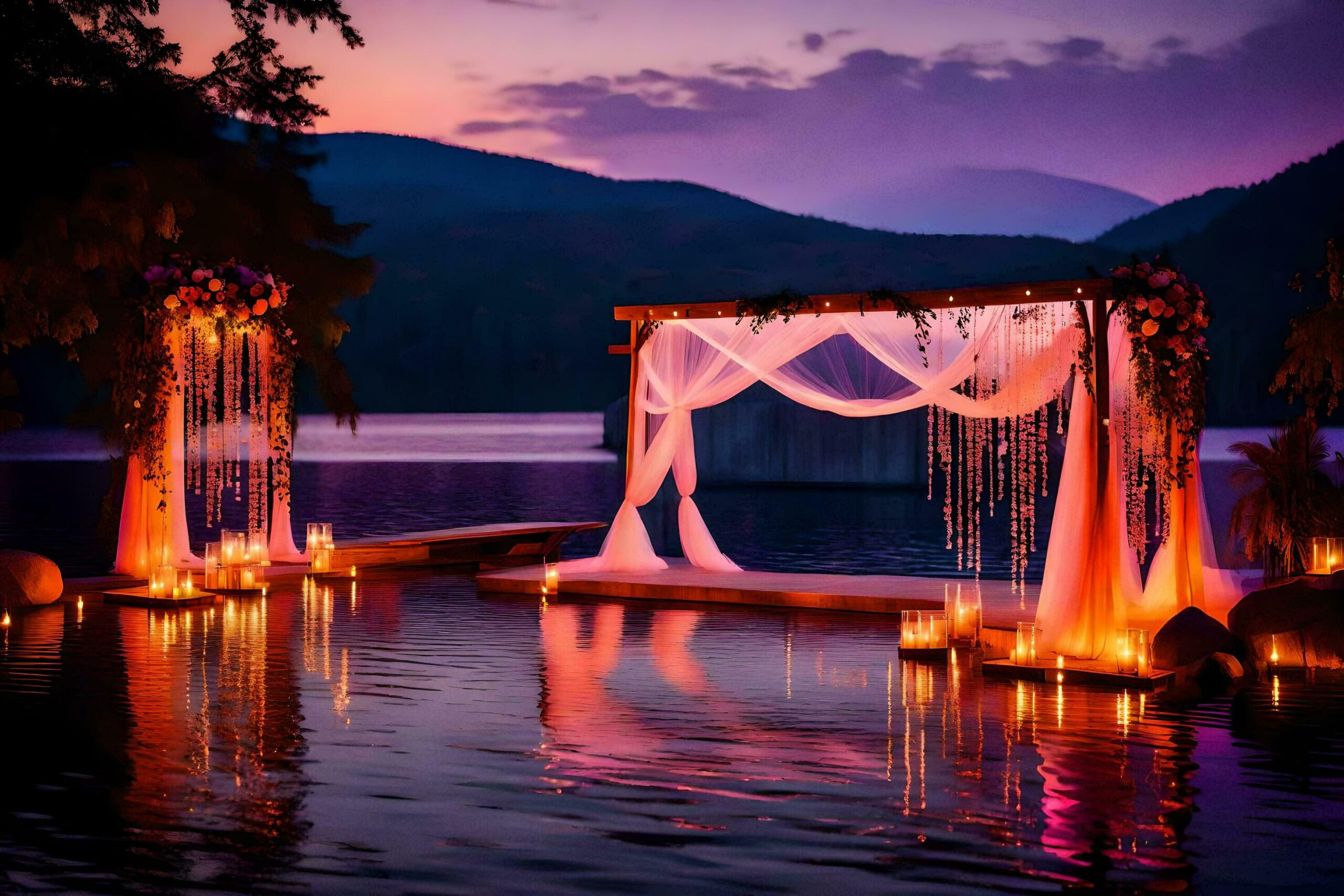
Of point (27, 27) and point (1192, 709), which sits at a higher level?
point (27, 27)

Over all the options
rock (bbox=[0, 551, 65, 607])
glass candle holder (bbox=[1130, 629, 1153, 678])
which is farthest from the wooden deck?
glass candle holder (bbox=[1130, 629, 1153, 678])

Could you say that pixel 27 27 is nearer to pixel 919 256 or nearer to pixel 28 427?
pixel 919 256

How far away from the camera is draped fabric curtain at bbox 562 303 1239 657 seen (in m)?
9.08

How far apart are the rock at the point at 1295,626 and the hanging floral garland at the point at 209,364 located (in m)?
7.80

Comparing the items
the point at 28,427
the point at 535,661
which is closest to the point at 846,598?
the point at 535,661

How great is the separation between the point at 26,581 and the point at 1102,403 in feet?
27.4

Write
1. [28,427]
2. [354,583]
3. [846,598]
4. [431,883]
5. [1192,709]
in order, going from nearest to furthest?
[431,883] → [1192,709] → [846,598] → [354,583] → [28,427]

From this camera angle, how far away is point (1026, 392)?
34.3ft

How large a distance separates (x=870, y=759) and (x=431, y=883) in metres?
2.40

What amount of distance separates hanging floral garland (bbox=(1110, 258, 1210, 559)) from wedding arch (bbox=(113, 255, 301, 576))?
7.03 m

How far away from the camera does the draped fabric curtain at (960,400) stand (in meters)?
9.08

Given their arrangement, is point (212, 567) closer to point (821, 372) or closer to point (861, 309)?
point (821, 372)

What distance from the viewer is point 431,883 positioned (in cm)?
470

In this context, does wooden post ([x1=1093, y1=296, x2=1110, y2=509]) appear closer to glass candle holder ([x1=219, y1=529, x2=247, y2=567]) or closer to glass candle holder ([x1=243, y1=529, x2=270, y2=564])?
glass candle holder ([x1=219, y1=529, x2=247, y2=567])
